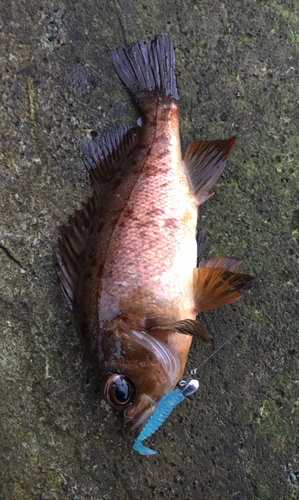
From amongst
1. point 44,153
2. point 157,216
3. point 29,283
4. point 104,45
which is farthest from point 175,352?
point 104,45

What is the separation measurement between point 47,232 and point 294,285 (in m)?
1.64

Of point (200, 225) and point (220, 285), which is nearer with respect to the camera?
point (220, 285)

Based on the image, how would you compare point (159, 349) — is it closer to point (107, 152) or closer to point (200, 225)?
point (200, 225)

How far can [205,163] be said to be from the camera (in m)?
2.48

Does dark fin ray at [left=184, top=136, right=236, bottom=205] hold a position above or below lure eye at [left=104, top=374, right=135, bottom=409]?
above

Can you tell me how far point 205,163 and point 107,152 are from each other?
0.61 m

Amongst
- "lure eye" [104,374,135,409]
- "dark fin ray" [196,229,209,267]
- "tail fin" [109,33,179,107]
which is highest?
"tail fin" [109,33,179,107]

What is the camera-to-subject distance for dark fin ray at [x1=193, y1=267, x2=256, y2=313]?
220cm

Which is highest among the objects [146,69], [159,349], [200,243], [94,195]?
[146,69]

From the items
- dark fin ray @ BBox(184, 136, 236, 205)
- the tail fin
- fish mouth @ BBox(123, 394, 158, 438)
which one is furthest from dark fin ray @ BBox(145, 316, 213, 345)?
the tail fin

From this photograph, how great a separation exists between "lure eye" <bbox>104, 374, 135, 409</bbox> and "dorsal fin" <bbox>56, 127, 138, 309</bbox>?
50 cm

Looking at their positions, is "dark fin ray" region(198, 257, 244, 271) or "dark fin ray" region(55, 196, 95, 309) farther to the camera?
"dark fin ray" region(198, 257, 244, 271)

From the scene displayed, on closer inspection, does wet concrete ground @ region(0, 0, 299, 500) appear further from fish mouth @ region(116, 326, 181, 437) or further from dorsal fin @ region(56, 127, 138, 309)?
fish mouth @ region(116, 326, 181, 437)

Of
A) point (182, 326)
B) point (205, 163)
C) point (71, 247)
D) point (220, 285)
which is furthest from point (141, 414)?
point (205, 163)
